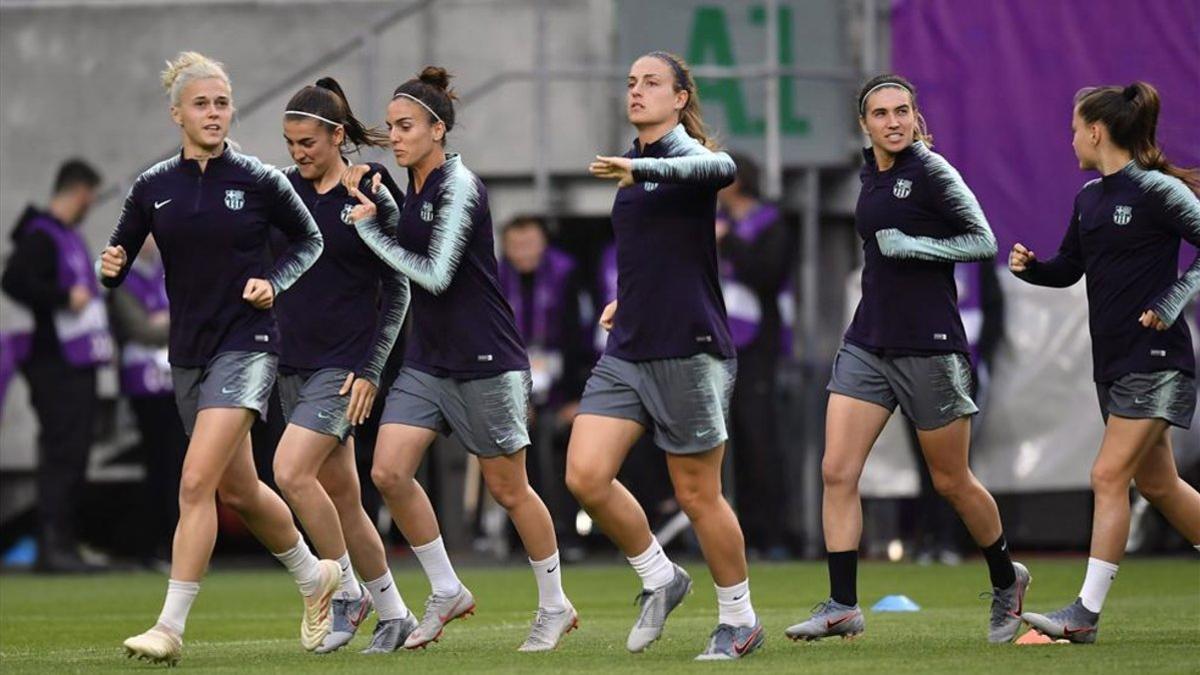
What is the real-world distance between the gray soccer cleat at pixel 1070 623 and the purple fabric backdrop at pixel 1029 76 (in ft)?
23.9

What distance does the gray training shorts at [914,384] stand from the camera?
9359 mm

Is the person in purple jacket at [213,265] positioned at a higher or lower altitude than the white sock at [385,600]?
higher

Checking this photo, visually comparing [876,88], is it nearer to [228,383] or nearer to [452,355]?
[452,355]

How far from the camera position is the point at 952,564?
15945 mm

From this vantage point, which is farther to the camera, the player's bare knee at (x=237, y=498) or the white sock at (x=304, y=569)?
the white sock at (x=304, y=569)

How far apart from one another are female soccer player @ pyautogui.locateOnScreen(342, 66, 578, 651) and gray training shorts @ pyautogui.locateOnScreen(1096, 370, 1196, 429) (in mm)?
2322

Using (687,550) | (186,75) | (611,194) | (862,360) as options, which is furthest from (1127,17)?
(186,75)

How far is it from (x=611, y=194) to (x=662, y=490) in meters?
2.21

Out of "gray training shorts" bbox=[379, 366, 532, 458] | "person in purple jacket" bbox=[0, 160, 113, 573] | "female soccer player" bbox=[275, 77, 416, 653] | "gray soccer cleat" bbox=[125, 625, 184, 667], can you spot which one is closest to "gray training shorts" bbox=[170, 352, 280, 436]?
"female soccer player" bbox=[275, 77, 416, 653]

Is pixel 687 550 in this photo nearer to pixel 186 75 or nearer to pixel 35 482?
pixel 35 482

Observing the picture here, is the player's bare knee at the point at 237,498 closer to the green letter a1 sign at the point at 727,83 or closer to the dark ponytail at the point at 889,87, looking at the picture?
the dark ponytail at the point at 889,87

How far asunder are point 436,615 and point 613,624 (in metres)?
1.84

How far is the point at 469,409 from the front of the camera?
9383 mm

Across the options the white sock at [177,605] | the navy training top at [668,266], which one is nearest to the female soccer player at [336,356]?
the white sock at [177,605]
